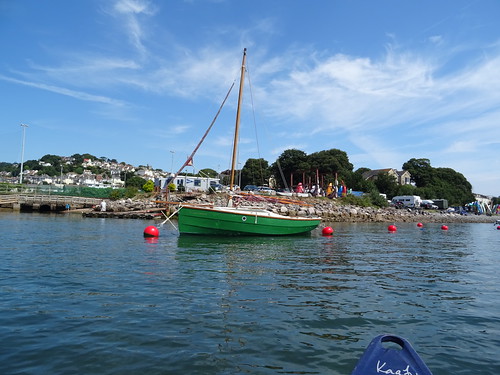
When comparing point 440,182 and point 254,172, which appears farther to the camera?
point 440,182

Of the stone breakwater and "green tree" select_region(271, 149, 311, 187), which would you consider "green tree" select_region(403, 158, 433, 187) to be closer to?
"green tree" select_region(271, 149, 311, 187)

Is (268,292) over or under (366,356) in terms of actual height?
under

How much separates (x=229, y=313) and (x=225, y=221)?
16869mm

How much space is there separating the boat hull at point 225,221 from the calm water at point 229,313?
339 inches

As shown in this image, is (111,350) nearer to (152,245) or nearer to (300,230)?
(152,245)

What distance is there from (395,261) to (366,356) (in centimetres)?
1451

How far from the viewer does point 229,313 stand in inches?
330

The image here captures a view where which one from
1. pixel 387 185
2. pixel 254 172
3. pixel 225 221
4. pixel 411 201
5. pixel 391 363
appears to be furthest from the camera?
pixel 254 172

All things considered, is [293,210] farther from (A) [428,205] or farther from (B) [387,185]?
(B) [387,185]

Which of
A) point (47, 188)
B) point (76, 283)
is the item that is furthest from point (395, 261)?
point (47, 188)

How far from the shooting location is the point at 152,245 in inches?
823

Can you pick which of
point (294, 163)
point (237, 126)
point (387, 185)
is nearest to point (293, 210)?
point (237, 126)

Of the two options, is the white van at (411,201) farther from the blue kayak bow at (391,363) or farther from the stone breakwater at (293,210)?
the blue kayak bow at (391,363)

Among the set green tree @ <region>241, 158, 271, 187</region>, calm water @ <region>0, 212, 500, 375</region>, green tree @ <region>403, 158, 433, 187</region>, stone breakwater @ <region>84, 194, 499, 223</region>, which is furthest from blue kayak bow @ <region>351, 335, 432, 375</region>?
green tree @ <region>403, 158, 433, 187</region>
